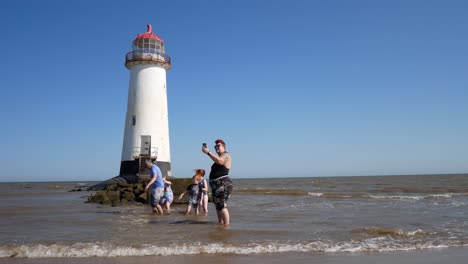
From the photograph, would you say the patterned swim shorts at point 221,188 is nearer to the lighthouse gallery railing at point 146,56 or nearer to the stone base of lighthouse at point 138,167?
the stone base of lighthouse at point 138,167

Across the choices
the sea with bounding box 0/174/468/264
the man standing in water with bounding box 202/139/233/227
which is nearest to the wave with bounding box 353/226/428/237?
the sea with bounding box 0/174/468/264

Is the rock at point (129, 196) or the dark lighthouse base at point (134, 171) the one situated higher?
the dark lighthouse base at point (134, 171)

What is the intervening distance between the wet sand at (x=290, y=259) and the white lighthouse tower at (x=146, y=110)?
20.0m

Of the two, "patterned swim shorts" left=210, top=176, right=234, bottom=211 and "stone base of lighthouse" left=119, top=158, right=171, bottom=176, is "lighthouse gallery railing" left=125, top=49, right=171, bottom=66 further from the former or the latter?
"patterned swim shorts" left=210, top=176, right=234, bottom=211

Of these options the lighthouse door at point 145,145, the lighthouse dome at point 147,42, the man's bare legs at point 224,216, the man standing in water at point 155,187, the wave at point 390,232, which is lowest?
the wave at point 390,232

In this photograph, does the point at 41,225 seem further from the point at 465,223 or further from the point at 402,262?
the point at 465,223

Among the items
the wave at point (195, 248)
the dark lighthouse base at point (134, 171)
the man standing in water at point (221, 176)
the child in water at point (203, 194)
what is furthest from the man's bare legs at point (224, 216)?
the dark lighthouse base at point (134, 171)

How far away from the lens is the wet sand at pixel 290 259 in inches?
189

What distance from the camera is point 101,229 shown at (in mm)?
7375

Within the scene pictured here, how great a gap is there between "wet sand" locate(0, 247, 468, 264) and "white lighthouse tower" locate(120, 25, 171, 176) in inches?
788

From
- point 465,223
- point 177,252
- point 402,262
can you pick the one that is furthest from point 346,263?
point 465,223

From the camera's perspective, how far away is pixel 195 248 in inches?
214

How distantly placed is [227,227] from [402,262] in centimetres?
347

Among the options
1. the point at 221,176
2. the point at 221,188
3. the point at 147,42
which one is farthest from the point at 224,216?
the point at 147,42
